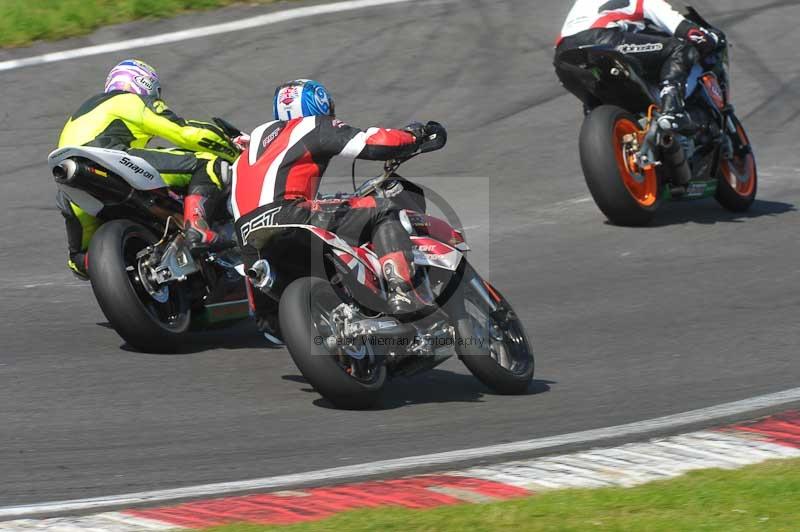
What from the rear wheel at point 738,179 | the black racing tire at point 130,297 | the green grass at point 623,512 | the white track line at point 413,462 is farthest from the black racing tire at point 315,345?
the rear wheel at point 738,179

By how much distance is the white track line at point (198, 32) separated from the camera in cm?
1401

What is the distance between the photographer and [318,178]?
6.95m

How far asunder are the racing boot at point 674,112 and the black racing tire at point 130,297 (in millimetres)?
4081

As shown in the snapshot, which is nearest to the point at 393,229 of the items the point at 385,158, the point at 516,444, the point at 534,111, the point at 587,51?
the point at 385,158

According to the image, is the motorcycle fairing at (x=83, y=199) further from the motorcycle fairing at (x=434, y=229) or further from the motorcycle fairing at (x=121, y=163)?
the motorcycle fairing at (x=434, y=229)

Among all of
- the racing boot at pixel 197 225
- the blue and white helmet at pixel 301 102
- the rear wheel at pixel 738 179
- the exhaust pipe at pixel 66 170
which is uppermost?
the blue and white helmet at pixel 301 102

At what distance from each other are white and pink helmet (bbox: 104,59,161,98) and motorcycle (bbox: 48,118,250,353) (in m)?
0.51

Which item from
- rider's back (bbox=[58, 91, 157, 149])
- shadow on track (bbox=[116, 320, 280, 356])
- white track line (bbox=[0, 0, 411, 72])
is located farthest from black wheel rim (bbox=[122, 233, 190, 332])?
white track line (bbox=[0, 0, 411, 72])

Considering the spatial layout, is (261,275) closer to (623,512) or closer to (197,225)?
(197,225)

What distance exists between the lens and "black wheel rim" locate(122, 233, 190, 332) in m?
7.80

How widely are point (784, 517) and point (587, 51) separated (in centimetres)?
605

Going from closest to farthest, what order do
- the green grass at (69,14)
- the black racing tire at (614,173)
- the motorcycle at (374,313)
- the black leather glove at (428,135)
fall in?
the motorcycle at (374,313), the black leather glove at (428,135), the black racing tire at (614,173), the green grass at (69,14)

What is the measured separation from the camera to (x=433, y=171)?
1206 cm

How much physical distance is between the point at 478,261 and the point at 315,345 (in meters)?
3.55
